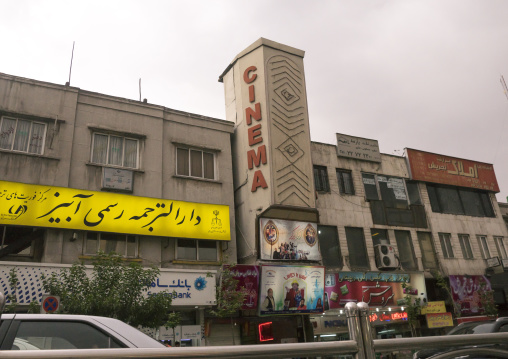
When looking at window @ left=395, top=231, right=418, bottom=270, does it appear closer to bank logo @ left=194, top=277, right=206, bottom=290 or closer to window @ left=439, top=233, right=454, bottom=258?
window @ left=439, top=233, right=454, bottom=258

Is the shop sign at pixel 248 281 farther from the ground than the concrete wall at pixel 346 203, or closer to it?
closer to it

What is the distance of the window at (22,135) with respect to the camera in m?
15.8

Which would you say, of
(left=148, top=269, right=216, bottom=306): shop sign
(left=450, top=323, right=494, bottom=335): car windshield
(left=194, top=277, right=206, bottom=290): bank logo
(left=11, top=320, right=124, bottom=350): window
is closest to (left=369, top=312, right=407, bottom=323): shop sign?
(left=148, top=269, right=216, bottom=306): shop sign

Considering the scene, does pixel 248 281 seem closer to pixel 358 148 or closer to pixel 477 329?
pixel 477 329

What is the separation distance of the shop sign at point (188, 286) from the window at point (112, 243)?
5.49 feet

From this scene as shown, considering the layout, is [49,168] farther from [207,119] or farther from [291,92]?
[291,92]

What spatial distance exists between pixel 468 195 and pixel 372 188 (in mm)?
8624

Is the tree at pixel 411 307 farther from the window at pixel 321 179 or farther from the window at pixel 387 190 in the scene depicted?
the window at pixel 321 179

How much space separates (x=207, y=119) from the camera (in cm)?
2041

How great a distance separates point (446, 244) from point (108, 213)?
66.0ft

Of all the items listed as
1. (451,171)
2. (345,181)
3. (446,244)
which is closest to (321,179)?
(345,181)

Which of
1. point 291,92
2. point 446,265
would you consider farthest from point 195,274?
point 446,265

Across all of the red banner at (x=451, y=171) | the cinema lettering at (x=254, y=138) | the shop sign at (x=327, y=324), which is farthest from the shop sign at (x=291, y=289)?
the red banner at (x=451, y=171)

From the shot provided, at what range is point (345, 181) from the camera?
24.1 m
